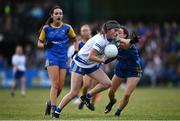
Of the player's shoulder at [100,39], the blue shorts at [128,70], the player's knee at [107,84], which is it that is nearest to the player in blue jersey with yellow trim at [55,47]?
the player's knee at [107,84]

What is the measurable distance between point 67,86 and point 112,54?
75.6 ft

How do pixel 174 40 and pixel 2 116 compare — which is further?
pixel 174 40

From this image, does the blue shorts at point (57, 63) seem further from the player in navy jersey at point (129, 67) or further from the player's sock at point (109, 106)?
the player's sock at point (109, 106)

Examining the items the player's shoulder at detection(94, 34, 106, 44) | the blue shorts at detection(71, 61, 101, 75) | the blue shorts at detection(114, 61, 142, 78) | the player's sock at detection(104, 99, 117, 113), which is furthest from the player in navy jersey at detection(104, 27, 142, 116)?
the player's shoulder at detection(94, 34, 106, 44)

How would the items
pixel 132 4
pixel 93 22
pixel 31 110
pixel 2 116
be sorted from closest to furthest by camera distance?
pixel 2 116
pixel 31 110
pixel 93 22
pixel 132 4

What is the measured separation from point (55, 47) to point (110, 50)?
2153 millimetres

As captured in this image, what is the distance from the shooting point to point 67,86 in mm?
39000

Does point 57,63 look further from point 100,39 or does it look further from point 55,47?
point 100,39

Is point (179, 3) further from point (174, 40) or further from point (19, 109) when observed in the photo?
point (19, 109)

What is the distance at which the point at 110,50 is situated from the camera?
16.1 metres

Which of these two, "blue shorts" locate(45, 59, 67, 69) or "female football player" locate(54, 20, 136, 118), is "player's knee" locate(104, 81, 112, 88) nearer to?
"female football player" locate(54, 20, 136, 118)

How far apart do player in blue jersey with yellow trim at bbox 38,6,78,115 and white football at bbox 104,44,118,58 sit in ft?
6.21

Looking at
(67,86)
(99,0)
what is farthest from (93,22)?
(67,86)

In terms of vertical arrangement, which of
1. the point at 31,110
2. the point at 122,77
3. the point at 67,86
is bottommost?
the point at 67,86
